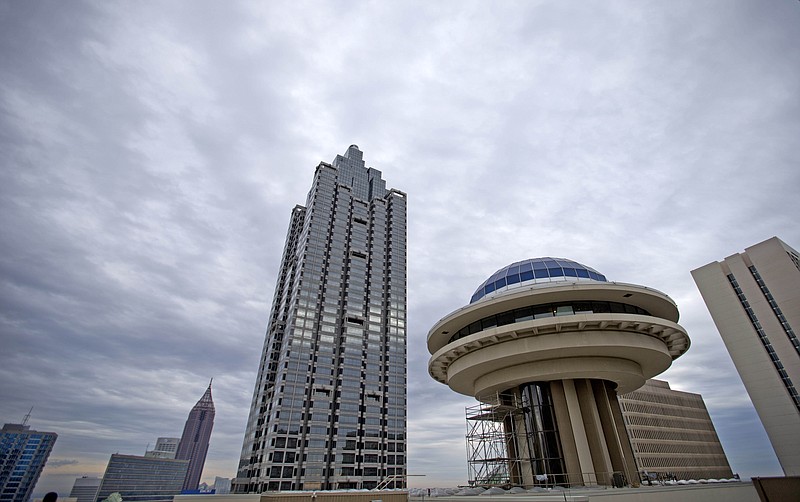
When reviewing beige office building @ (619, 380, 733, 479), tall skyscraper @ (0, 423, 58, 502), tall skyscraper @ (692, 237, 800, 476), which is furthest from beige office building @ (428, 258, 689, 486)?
tall skyscraper @ (0, 423, 58, 502)

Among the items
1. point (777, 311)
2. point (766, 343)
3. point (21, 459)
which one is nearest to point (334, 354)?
point (766, 343)

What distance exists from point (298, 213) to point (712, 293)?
389ft

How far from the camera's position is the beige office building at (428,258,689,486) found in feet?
92.4

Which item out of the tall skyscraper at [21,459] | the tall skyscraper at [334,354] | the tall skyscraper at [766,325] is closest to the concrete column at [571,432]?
the tall skyscraper at [766,325]

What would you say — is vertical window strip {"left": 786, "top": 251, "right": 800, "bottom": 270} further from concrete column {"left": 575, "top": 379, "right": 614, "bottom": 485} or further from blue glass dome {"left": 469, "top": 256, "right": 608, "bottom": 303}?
concrete column {"left": 575, "top": 379, "right": 614, "bottom": 485}

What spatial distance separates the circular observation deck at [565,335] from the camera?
2805 centimetres

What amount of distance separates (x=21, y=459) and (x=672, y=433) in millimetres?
271922

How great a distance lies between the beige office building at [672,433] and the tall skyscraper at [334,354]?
72.3 m

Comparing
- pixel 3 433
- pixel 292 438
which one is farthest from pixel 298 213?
pixel 3 433

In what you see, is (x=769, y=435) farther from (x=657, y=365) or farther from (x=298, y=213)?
(x=298, y=213)

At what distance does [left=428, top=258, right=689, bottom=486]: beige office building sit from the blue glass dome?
0.58 feet

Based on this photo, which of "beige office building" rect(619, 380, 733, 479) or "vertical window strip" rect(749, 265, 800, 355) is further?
"beige office building" rect(619, 380, 733, 479)

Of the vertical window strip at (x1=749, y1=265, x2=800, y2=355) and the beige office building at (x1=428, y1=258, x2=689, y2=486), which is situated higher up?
the vertical window strip at (x1=749, y1=265, x2=800, y2=355)

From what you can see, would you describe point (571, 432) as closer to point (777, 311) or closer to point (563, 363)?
point (563, 363)
